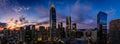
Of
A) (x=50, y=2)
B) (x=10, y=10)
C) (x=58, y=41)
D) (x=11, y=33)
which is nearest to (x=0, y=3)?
(x=10, y=10)

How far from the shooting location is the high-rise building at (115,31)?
4718 millimetres

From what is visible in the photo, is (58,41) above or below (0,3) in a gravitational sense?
below

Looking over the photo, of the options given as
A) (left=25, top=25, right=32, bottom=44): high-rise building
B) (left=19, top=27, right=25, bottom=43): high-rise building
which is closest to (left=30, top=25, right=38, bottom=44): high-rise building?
(left=25, top=25, right=32, bottom=44): high-rise building

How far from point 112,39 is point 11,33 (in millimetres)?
1674

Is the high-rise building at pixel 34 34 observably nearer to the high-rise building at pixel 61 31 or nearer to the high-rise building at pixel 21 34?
the high-rise building at pixel 21 34

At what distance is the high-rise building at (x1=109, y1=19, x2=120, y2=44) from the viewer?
4718mm

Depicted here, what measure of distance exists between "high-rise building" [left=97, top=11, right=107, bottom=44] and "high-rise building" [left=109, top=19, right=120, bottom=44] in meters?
0.12

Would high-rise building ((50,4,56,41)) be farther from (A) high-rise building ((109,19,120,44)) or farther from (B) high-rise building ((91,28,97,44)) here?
(A) high-rise building ((109,19,120,44))

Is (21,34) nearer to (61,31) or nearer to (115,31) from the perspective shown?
(61,31)

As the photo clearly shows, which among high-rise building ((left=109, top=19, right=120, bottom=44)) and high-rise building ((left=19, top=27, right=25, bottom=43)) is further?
high-rise building ((left=19, top=27, right=25, bottom=43))

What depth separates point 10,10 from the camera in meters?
5.03

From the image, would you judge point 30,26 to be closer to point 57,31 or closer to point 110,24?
point 57,31

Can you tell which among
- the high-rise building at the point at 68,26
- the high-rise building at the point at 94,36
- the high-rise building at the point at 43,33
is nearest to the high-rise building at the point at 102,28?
the high-rise building at the point at 94,36

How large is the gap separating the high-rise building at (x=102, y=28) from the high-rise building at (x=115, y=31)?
0.12m
